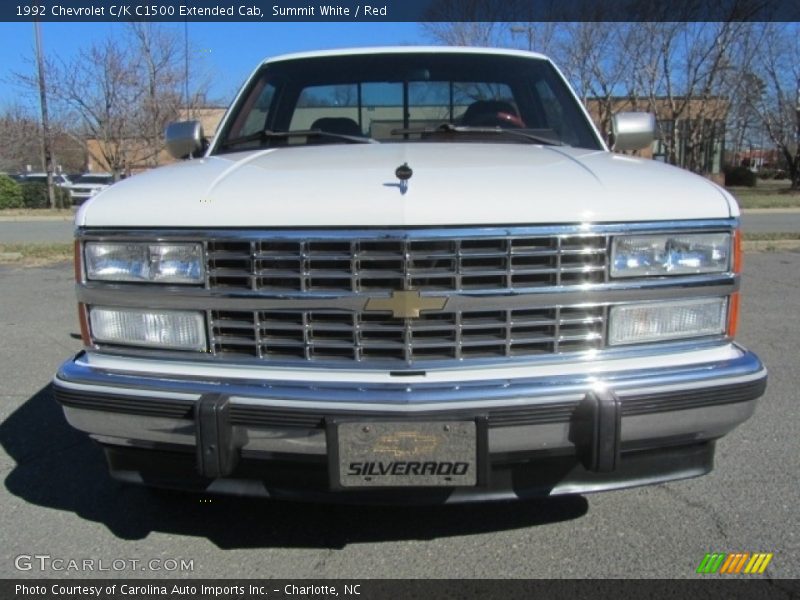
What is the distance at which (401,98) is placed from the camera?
12.3ft

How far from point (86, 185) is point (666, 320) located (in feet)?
98.2

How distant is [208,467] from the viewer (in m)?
2.19

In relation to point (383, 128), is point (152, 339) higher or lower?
lower

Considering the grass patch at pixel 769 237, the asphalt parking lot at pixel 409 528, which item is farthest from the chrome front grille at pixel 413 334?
the grass patch at pixel 769 237

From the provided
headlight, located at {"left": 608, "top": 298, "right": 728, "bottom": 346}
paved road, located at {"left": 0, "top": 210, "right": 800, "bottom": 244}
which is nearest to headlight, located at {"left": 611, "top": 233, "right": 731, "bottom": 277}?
headlight, located at {"left": 608, "top": 298, "right": 728, "bottom": 346}

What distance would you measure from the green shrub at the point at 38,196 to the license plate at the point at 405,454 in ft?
87.5

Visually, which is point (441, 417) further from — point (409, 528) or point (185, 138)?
point (185, 138)

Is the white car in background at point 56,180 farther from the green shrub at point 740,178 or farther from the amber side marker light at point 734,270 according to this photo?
the green shrub at point 740,178

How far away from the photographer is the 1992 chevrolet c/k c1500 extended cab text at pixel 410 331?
7.11 feet

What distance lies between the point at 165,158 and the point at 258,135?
80.5ft

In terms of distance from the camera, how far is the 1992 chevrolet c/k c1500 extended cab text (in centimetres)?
217

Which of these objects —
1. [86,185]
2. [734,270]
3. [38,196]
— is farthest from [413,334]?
[86,185]
